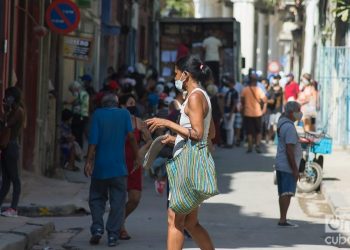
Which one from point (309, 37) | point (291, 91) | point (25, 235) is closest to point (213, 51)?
point (291, 91)

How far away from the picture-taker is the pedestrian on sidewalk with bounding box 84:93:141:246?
1222 cm

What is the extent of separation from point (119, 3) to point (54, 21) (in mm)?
17417

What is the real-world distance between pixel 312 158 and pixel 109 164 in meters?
7.14

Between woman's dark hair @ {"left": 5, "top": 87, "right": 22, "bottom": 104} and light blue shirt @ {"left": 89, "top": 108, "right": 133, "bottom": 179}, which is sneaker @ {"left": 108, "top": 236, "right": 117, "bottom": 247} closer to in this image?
light blue shirt @ {"left": 89, "top": 108, "right": 133, "bottom": 179}

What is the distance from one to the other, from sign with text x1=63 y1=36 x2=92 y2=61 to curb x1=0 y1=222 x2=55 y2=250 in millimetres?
7790

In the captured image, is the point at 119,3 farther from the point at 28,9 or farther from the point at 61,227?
the point at 61,227

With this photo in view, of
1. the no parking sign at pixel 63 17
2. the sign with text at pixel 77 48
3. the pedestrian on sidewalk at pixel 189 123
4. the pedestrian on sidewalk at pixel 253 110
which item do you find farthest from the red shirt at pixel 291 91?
the pedestrian on sidewalk at pixel 189 123

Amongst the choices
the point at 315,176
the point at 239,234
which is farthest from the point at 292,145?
the point at 315,176

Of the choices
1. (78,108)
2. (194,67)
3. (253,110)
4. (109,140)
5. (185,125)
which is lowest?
(253,110)

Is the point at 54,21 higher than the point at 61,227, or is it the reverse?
the point at 54,21

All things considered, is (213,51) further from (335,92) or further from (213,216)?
(213,216)

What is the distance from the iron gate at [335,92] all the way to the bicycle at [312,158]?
8.06 metres

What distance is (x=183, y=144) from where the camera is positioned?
9602 millimetres

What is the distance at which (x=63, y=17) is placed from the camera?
61.2ft
